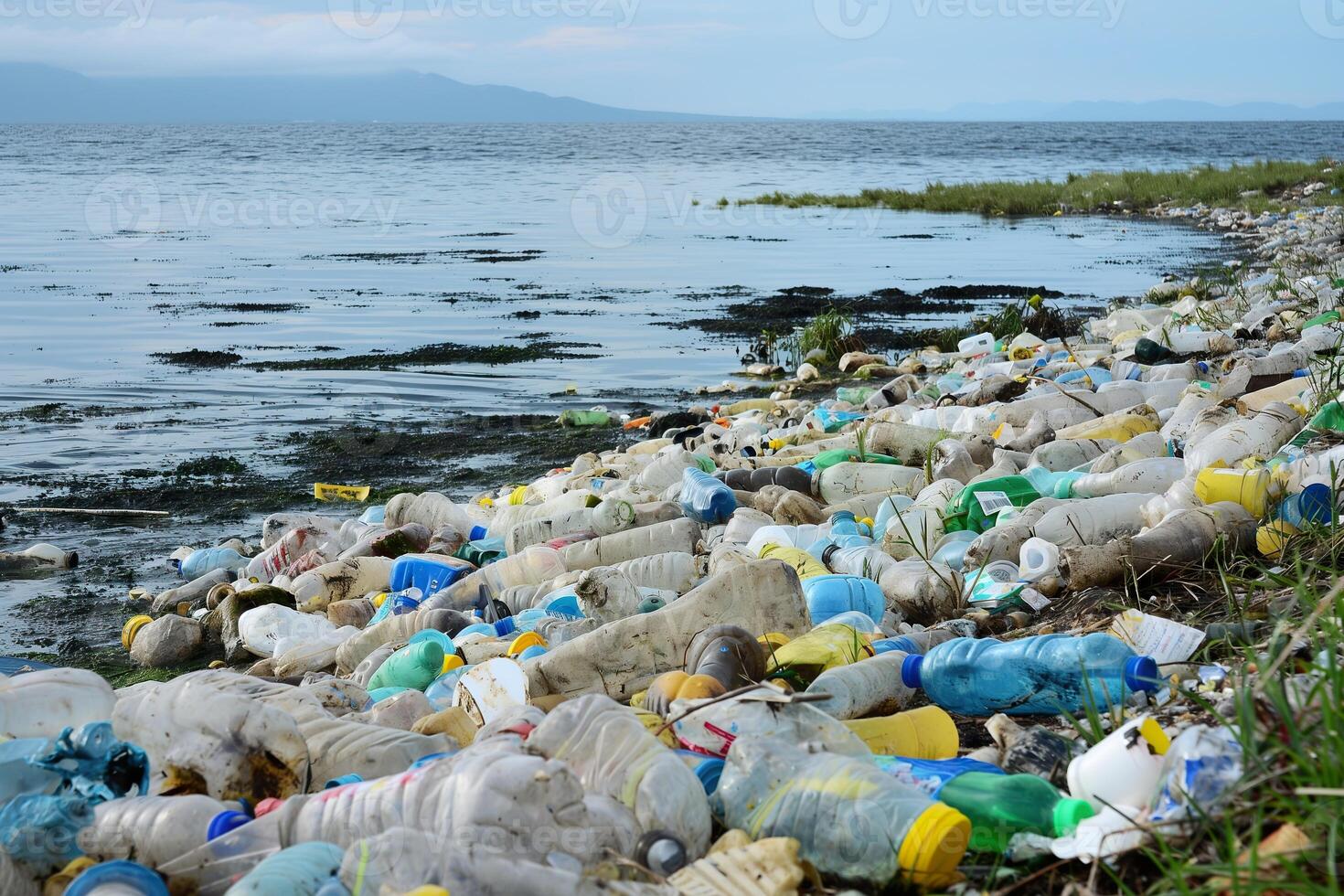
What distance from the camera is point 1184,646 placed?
2865mm

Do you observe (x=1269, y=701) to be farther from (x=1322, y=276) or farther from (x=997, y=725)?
(x=1322, y=276)

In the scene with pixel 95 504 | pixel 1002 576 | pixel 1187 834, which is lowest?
pixel 95 504

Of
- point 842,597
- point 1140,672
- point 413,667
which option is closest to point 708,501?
point 842,597

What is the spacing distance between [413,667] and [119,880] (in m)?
1.83

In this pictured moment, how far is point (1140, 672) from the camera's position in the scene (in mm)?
2596

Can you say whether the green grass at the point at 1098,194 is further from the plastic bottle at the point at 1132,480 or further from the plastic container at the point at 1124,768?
the plastic container at the point at 1124,768

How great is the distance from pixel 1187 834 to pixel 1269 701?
33cm

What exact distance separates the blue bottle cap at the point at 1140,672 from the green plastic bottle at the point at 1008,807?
21.1 inches

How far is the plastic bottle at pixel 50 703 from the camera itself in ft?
8.27

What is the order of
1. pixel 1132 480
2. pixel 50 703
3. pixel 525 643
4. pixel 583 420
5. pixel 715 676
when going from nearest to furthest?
1. pixel 50 703
2. pixel 715 676
3. pixel 525 643
4. pixel 1132 480
5. pixel 583 420

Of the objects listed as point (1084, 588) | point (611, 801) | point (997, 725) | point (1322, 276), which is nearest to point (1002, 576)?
point (1084, 588)

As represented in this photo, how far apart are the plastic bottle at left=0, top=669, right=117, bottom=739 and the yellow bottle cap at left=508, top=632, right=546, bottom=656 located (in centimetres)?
124

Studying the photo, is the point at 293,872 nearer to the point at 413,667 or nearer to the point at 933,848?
the point at 933,848

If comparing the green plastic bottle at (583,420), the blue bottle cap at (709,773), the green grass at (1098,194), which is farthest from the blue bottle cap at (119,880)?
the green grass at (1098,194)
